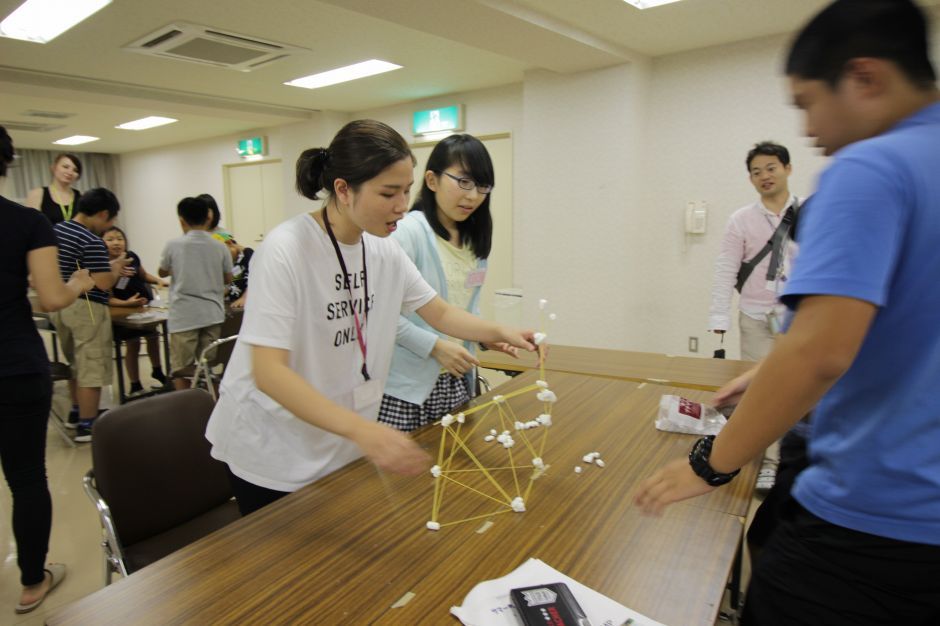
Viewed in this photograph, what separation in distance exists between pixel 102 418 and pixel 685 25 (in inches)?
163

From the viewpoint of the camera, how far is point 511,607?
0.95 meters

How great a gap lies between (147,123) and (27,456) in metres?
7.46

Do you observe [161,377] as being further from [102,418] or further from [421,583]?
[421,583]

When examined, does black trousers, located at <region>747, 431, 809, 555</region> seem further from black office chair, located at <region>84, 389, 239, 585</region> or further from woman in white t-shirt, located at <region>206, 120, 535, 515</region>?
black office chair, located at <region>84, 389, 239, 585</region>

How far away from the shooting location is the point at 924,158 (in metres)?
0.71

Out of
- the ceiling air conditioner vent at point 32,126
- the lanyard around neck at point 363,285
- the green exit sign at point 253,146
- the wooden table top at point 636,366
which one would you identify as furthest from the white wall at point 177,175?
the lanyard around neck at point 363,285

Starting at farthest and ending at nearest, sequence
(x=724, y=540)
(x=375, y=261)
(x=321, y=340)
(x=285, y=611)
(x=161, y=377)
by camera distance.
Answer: (x=161, y=377)
(x=375, y=261)
(x=321, y=340)
(x=724, y=540)
(x=285, y=611)

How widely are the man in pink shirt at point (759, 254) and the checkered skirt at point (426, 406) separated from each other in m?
2.09

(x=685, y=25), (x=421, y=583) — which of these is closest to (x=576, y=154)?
(x=685, y=25)

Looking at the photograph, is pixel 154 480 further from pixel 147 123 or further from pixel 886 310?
pixel 147 123

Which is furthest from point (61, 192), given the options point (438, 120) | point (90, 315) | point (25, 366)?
point (438, 120)

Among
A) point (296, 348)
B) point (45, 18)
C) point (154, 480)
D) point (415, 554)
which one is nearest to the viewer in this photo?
point (415, 554)

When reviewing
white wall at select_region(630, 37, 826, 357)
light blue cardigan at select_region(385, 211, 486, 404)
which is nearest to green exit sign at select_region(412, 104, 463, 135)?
white wall at select_region(630, 37, 826, 357)

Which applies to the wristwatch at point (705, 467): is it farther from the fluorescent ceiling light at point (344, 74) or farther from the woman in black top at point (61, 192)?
the fluorescent ceiling light at point (344, 74)
